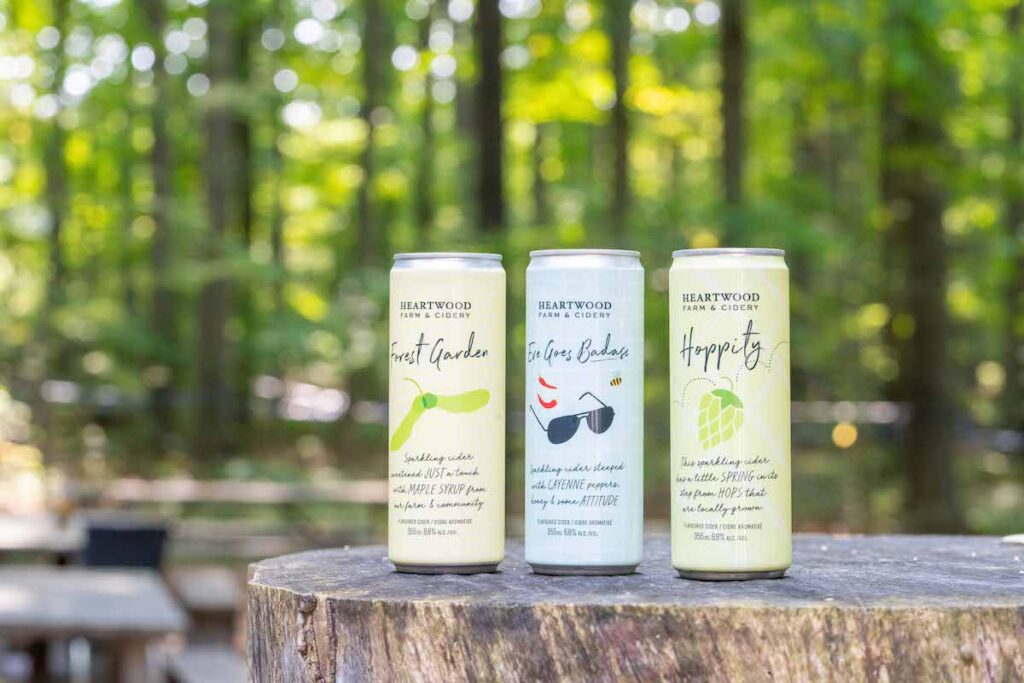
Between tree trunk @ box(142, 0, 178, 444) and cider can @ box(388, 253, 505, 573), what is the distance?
471 inches

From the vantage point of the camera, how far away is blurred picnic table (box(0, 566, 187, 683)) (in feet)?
15.4

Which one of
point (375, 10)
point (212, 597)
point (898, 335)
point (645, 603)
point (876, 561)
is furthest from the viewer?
point (375, 10)

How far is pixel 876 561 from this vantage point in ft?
6.52

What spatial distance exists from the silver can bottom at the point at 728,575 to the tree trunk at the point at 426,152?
11.4 m

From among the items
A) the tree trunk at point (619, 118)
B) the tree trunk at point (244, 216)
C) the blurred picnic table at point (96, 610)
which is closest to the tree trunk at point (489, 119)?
the tree trunk at point (619, 118)

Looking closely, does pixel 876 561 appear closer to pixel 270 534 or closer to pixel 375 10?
pixel 270 534

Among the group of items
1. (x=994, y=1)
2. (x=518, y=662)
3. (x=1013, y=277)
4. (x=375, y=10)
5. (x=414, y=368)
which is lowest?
(x=518, y=662)

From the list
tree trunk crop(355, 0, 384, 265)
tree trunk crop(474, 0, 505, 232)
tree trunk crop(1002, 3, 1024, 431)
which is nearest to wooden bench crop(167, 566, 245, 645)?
tree trunk crop(474, 0, 505, 232)

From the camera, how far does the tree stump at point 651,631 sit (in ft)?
4.96

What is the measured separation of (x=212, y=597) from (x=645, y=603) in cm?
610

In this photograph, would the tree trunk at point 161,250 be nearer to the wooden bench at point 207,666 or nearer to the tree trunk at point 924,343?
the tree trunk at point 924,343

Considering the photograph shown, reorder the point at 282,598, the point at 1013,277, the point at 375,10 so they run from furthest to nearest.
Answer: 1. the point at 375,10
2. the point at 1013,277
3. the point at 282,598

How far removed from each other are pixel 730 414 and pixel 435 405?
0.34 meters

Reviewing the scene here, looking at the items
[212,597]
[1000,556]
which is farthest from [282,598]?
[212,597]
